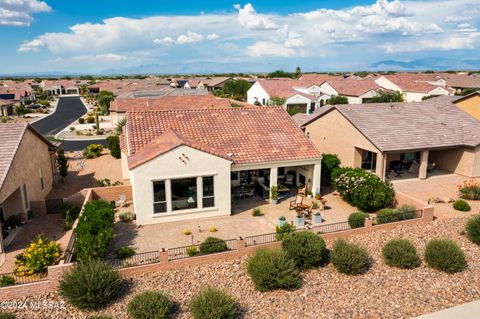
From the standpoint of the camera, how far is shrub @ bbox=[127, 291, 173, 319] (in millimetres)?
12805

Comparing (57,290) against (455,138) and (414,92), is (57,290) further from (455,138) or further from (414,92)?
(414,92)

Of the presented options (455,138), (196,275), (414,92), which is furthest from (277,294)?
(414,92)

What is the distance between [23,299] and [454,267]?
17304 mm

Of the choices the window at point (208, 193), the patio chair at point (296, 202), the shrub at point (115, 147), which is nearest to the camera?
the window at point (208, 193)

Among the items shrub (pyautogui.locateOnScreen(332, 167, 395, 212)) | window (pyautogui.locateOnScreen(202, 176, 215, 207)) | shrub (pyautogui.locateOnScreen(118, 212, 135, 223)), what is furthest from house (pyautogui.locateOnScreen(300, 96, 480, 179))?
shrub (pyautogui.locateOnScreen(118, 212, 135, 223))

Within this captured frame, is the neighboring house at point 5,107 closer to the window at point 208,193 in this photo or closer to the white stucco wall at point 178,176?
the white stucco wall at point 178,176

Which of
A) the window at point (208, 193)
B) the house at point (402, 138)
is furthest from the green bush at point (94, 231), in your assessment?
the house at point (402, 138)

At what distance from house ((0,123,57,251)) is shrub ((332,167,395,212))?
18613 mm

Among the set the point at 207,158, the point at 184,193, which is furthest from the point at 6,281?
the point at 207,158

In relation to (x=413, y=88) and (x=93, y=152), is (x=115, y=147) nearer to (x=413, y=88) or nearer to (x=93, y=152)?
(x=93, y=152)

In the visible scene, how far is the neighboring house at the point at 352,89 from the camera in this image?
71.8 metres

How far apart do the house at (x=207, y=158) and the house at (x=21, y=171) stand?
18.7ft

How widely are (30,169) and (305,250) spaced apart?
17.2 metres

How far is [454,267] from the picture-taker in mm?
15898
